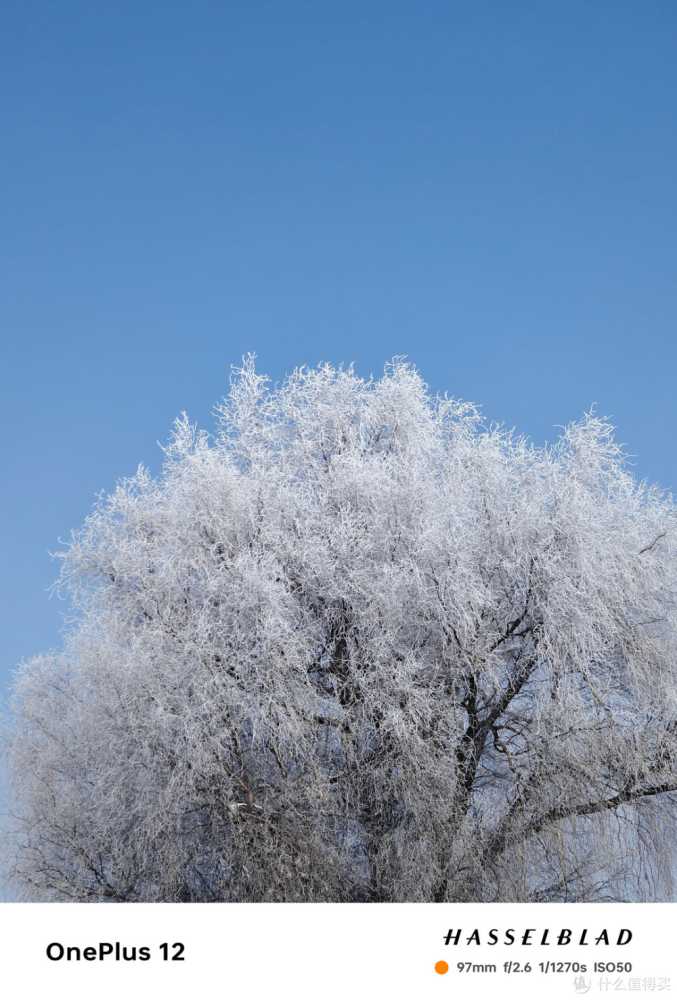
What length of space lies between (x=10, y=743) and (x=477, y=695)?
728 cm

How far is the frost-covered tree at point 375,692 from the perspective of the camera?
49.0 feet

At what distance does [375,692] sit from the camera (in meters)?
15.0

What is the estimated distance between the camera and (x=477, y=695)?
51.9 ft

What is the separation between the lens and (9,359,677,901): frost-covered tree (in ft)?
49.0

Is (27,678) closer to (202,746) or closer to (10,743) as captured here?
(10,743)
